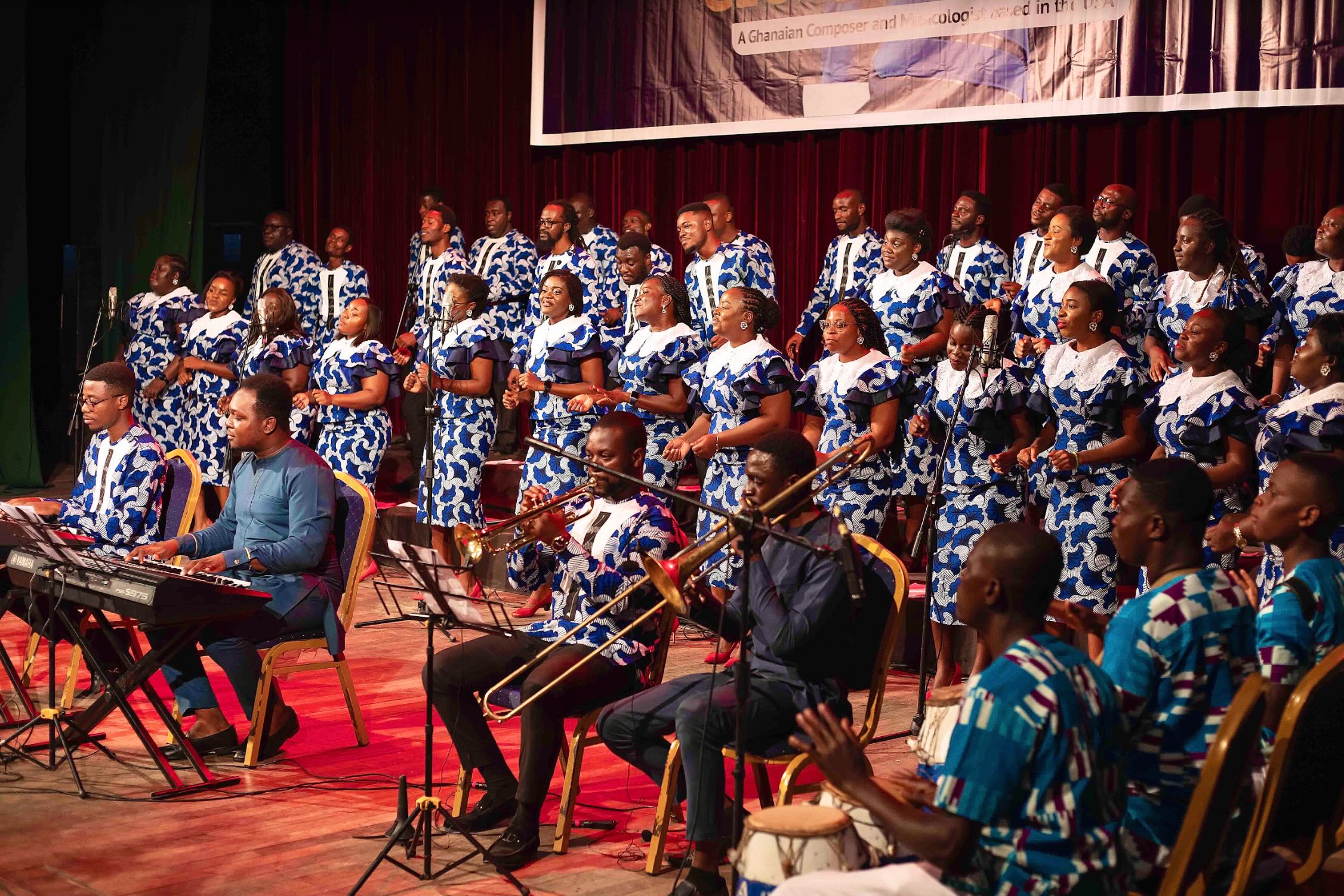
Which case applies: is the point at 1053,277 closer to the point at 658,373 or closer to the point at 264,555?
the point at 658,373

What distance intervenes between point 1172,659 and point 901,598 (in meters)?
1.19

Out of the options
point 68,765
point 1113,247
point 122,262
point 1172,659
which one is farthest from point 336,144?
point 1172,659

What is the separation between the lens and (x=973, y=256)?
8.00m

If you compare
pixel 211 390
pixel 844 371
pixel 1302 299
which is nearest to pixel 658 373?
pixel 844 371

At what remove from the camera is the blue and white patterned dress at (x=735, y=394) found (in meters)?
6.24

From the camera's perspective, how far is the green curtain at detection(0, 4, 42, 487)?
1221cm

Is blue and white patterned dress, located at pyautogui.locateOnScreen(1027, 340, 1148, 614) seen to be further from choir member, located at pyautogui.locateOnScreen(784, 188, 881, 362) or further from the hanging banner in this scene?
the hanging banner

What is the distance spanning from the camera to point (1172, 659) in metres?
2.72

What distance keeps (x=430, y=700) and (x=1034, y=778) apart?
76.4 inches

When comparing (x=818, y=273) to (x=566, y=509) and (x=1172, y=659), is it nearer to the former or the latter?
(x=566, y=509)

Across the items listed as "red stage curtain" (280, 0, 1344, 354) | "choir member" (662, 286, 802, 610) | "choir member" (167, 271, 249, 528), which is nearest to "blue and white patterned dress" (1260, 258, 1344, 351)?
"red stage curtain" (280, 0, 1344, 354)

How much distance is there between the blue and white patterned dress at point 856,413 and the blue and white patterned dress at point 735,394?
0.14 metres

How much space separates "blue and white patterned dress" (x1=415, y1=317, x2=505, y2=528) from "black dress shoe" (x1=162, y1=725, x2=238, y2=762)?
303cm

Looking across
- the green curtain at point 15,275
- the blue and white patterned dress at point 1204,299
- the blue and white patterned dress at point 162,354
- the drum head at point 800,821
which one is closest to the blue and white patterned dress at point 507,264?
the blue and white patterned dress at point 162,354
